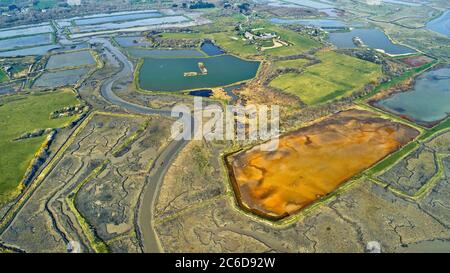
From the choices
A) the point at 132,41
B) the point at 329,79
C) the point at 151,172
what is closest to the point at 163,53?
the point at 132,41

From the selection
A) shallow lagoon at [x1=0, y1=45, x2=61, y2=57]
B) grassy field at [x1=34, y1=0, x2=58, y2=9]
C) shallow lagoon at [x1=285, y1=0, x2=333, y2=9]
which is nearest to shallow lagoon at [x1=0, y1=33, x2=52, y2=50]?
shallow lagoon at [x1=0, y1=45, x2=61, y2=57]

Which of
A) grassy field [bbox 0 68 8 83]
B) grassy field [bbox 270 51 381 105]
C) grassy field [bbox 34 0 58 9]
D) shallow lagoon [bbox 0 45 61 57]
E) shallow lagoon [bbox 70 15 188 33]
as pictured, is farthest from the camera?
grassy field [bbox 34 0 58 9]

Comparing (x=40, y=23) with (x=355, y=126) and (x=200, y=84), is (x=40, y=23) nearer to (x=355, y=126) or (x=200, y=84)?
(x=200, y=84)

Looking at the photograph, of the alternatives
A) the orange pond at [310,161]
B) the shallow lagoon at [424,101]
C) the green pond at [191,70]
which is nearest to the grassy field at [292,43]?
the green pond at [191,70]

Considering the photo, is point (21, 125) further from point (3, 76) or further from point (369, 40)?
point (369, 40)

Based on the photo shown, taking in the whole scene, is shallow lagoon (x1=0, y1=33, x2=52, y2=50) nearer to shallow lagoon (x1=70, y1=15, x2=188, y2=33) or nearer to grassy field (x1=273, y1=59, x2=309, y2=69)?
shallow lagoon (x1=70, y1=15, x2=188, y2=33)

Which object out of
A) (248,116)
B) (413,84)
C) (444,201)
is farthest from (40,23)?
(444,201)

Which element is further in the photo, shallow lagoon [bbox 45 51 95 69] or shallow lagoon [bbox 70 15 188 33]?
shallow lagoon [bbox 70 15 188 33]
